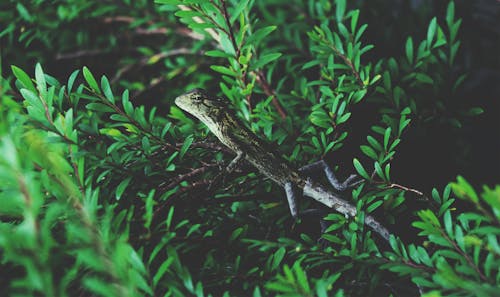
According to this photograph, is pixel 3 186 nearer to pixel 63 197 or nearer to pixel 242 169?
pixel 63 197

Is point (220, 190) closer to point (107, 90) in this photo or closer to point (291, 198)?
point (291, 198)

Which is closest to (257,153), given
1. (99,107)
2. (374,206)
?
(374,206)

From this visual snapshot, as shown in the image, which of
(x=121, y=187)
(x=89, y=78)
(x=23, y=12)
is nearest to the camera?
(x=121, y=187)

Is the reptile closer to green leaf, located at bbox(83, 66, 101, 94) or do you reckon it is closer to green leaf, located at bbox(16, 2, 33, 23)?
green leaf, located at bbox(83, 66, 101, 94)

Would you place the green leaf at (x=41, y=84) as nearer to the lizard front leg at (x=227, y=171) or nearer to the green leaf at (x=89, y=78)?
the green leaf at (x=89, y=78)

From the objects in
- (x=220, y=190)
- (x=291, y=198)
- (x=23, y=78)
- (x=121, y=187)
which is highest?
(x=23, y=78)

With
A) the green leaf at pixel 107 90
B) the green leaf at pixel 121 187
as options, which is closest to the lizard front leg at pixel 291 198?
the green leaf at pixel 121 187

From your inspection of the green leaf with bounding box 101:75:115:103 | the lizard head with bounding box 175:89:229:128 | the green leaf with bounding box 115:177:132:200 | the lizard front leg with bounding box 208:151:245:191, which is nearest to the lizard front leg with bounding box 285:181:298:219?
the lizard front leg with bounding box 208:151:245:191
